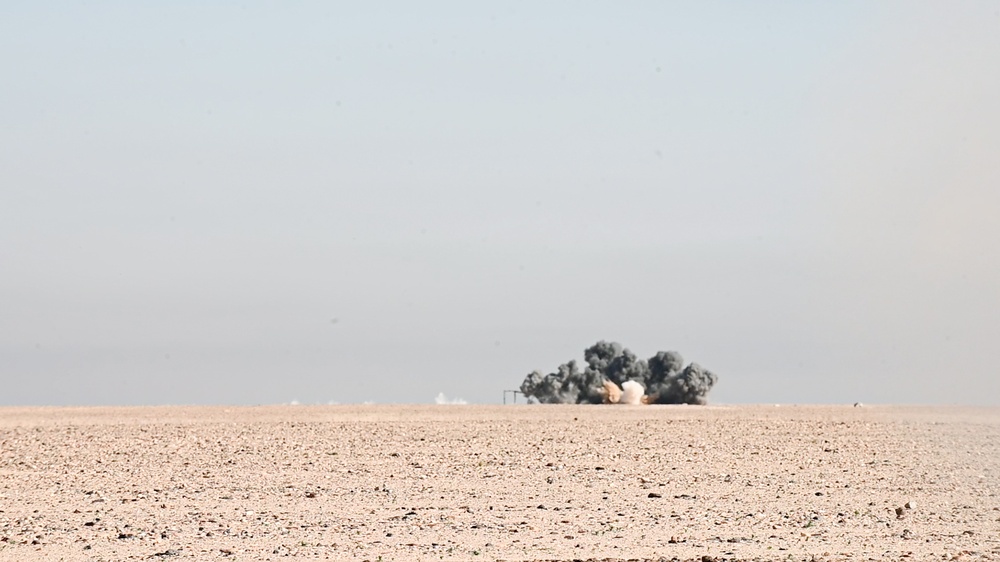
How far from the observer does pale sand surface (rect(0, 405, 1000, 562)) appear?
14172 millimetres

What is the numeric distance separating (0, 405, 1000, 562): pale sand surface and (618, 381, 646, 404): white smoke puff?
14.7 m

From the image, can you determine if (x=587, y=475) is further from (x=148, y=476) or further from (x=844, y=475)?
(x=148, y=476)

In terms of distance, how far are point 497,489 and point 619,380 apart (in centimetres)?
3352

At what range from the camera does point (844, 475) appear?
21.6 m

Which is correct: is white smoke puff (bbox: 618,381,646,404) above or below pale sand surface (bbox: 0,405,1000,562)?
above

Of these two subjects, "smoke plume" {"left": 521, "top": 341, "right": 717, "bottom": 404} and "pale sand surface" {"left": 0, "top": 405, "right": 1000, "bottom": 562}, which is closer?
"pale sand surface" {"left": 0, "top": 405, "right": 1000, "bottom": 562}

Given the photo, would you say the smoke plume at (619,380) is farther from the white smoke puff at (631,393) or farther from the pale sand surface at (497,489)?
the pale sand surface at (497,489)

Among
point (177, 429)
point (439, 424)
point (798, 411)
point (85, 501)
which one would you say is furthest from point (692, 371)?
point (85, 501)

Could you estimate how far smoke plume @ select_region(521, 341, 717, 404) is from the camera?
50125mm

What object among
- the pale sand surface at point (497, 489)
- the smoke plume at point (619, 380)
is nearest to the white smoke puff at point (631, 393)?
the smoke plume at point (619, 380)

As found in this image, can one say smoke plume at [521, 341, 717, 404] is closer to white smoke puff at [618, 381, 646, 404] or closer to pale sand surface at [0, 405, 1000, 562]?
white smoke puff at [618, 381, 646, 404]

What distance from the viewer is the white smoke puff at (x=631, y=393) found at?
162ft

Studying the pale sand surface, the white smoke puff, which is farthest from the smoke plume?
the pale sand surface

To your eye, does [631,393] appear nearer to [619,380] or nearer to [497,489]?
[619,380]
